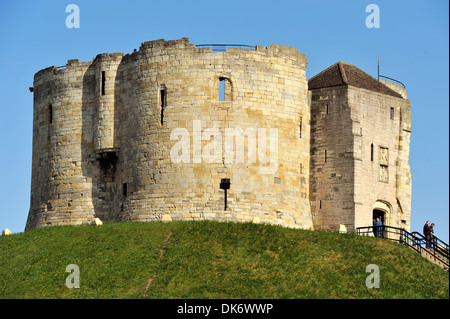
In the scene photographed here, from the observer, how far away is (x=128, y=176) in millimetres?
56656

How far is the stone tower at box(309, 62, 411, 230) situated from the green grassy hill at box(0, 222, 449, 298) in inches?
206

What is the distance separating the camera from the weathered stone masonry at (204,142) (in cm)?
5475

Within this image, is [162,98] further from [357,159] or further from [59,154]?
[357,159]

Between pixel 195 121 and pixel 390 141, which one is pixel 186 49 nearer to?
pixel 195 121

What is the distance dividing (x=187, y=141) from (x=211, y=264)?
9.76 m

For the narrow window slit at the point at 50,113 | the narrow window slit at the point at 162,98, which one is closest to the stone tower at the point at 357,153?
the narrow window slit at the point at 162,98

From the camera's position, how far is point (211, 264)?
4672 cm

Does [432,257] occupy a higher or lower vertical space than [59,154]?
lower

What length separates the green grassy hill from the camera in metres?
44.5

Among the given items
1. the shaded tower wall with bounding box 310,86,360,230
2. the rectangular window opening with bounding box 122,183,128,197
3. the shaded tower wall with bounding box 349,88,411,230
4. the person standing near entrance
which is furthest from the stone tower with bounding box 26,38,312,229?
the person standing near entrance

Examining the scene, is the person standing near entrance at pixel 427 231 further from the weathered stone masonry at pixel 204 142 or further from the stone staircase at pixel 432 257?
the weathered stone masonry at pixel 204 142

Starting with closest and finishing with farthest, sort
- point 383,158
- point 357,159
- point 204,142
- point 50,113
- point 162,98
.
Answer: point 204,142 → point 162,98 → point 357,159 → point 383,158 → point 50,113

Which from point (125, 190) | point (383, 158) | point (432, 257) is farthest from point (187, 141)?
point (432, 257)

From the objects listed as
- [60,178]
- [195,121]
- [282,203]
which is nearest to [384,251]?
[282,203]
